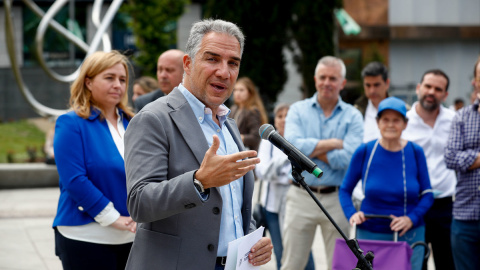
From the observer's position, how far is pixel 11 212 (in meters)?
11.1

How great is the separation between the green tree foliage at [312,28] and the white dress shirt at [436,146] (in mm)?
10948

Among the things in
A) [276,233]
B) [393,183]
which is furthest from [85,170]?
[276,233]

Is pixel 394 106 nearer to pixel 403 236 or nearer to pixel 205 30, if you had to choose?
pixel 403 236

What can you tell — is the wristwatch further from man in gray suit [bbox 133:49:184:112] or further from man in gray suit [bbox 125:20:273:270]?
man in gray suit [bbox 133:49:184:112]

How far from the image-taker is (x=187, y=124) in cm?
269

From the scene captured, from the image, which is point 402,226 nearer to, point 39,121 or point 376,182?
point 376,182

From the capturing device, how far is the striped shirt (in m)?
4.96

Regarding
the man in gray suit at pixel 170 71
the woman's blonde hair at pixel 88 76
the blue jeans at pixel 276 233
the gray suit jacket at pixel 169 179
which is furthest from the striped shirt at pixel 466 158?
the gray suit jacket at pixel 169 179

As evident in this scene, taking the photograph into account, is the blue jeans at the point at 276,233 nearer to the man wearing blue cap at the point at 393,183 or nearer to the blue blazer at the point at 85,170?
the man wearing blue cap at the point at 393,183

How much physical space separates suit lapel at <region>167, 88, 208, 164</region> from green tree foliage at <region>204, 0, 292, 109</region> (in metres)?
13.2

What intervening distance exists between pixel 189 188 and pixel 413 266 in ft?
9.49

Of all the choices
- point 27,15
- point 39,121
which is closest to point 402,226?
point 39,121

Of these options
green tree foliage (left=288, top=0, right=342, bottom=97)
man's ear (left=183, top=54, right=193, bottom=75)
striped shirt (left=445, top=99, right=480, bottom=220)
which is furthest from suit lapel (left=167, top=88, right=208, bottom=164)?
green tree foliage (left=288, top=0, right=342, bottom=97)

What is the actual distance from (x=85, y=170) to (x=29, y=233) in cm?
595
